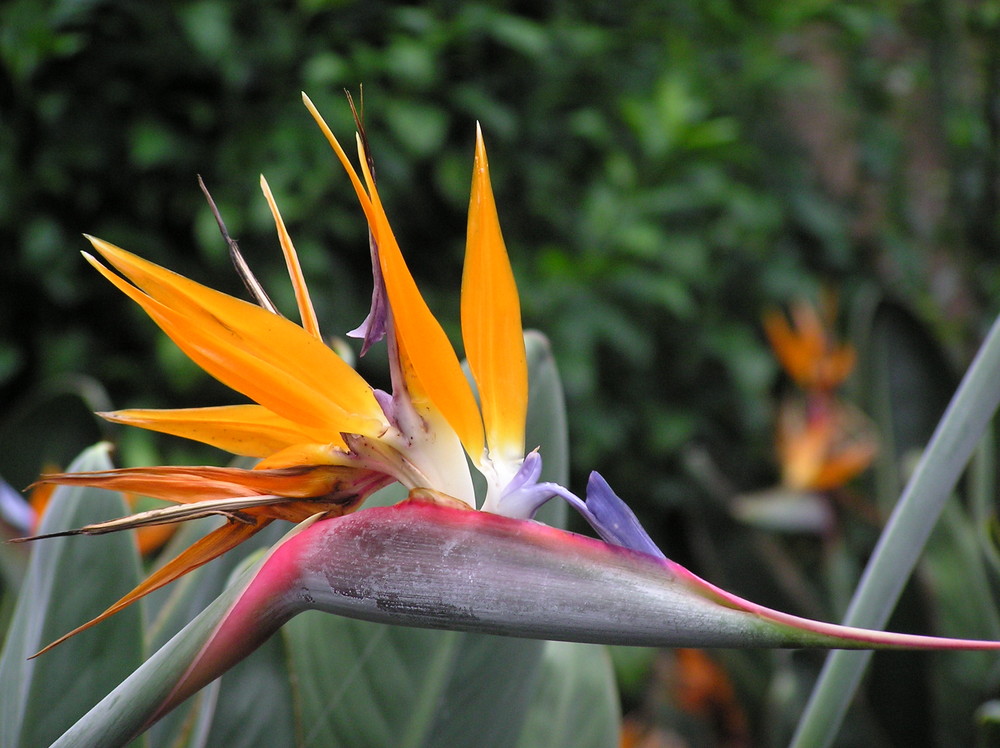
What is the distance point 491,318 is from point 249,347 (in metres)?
0.08

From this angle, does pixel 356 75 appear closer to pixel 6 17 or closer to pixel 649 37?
pixel 6 17

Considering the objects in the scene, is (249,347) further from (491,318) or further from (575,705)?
(575,705)

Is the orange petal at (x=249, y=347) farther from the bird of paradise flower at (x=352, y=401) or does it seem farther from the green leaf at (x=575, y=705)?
the green leaf at (x=575, y=705)

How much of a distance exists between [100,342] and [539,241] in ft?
2.38

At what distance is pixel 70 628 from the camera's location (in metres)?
0.44

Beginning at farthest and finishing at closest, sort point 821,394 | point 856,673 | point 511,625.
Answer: point 821,394 → point 856,673 → point 511,625

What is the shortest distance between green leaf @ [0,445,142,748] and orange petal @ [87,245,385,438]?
19 centimetres

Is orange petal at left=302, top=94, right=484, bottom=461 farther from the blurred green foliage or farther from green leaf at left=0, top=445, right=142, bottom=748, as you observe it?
the blurred green foliage

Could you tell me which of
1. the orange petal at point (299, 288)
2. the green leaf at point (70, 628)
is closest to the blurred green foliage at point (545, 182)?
the green leaf at point (70, 628)

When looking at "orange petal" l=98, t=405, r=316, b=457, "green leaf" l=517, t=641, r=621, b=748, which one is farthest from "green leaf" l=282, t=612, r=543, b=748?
"orange petal" l=98, t=405, r=316, b=457

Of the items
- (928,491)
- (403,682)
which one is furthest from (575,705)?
(928,491)

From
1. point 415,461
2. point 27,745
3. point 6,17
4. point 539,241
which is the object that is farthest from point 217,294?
point 539,241

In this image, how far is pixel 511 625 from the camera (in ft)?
0.80

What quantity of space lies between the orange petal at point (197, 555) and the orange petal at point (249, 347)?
39 millimetres
